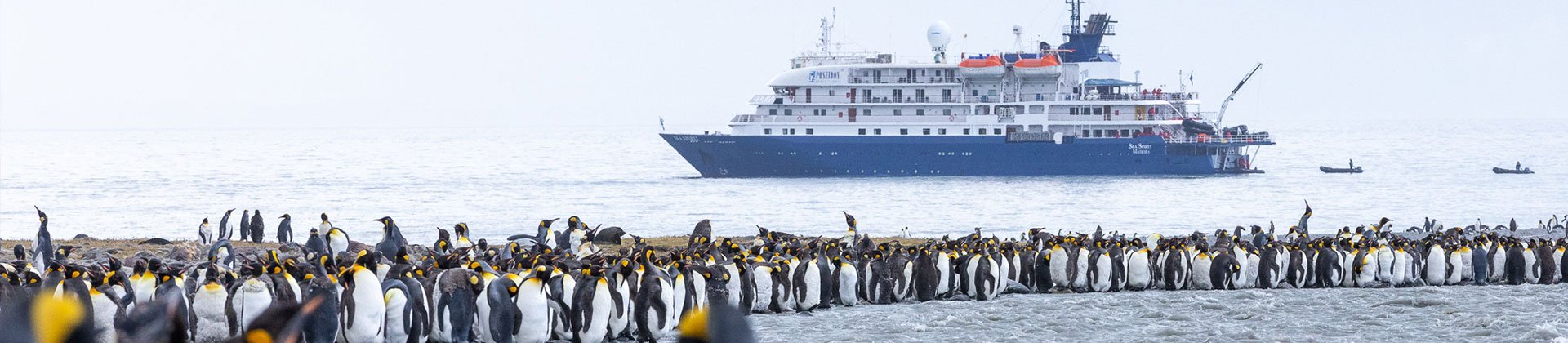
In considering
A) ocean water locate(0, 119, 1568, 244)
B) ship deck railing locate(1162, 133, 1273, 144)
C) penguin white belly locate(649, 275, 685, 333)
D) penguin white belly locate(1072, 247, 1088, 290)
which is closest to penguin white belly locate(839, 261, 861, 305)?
penguin white belly locate(649, 275, 685, 333)

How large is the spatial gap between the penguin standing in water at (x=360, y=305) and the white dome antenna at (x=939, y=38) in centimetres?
3928

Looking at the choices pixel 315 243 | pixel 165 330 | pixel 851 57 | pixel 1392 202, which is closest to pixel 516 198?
pixel 851 57

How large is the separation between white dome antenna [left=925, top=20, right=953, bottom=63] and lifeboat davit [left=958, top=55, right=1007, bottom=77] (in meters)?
1.80

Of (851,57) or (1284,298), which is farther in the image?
(851,57)

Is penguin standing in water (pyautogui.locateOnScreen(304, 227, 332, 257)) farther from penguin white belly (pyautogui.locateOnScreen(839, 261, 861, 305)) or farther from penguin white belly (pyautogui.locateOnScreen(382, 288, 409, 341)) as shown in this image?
penguin white belly (pyautogui.locateOnScreen(382, 288, 409, 341))

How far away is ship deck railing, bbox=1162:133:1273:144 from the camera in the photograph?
45.7m

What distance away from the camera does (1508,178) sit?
50875 millimetres

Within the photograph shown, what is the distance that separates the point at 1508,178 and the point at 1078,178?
15.4 metres

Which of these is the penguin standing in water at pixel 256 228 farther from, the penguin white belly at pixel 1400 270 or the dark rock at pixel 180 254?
the penguin white belly at pixel 1400 270

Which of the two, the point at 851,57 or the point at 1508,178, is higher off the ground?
the point at 851,57

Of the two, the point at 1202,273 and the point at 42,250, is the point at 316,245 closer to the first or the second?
the point at 42,250

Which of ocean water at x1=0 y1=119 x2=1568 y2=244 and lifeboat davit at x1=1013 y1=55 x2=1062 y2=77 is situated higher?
lifeboat davit at x1=1013 y1=55 x2=1062 y2=77

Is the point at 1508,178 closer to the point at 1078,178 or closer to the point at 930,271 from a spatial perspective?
the point at 1078,178

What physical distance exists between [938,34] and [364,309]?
39718 mm
